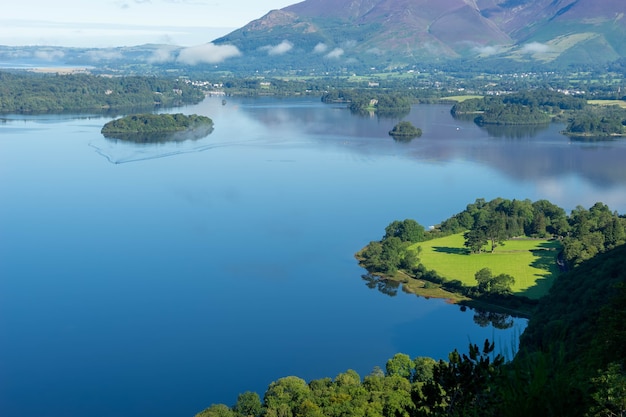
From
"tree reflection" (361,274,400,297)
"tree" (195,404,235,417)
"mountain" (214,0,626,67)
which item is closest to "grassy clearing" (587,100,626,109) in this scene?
"tree reflection" (361,274,400,297)

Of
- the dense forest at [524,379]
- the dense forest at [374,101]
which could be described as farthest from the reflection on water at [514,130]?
the dense forest at [524,379]

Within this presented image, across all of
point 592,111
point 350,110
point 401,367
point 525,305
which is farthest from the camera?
point 350,110

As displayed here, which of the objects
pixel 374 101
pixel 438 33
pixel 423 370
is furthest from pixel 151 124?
pixel 438 33

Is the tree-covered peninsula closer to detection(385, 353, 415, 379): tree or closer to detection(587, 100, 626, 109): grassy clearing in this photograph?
detection(385, 353, 415, 379): tree

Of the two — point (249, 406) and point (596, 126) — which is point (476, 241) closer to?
point (249, 406)

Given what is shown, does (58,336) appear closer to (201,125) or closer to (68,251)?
(68,251)

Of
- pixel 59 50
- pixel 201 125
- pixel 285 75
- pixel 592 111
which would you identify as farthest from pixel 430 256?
pixel 59 50

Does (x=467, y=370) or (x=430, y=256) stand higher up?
(x=467, y=370)
